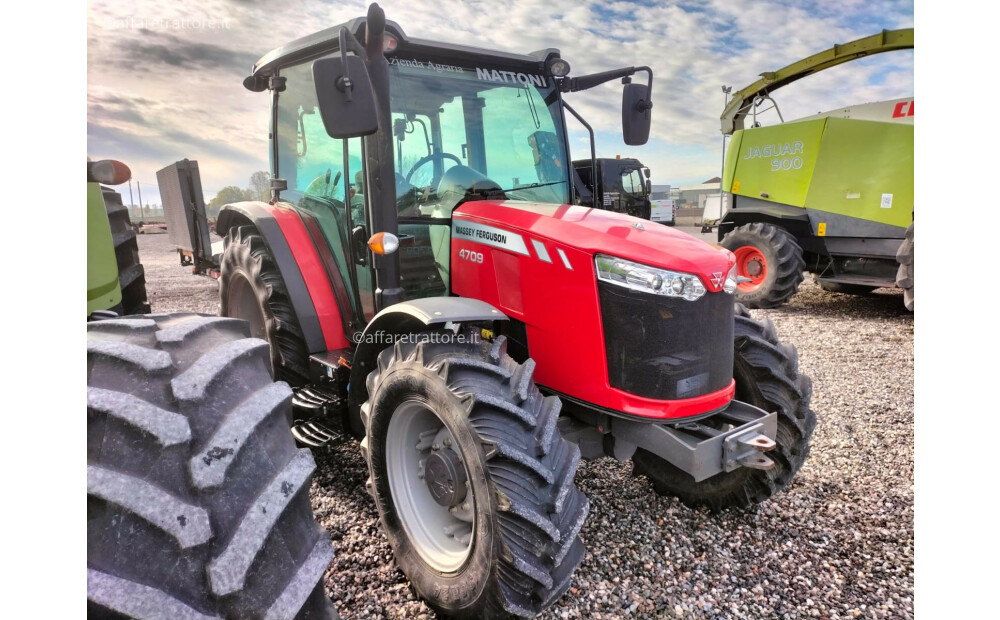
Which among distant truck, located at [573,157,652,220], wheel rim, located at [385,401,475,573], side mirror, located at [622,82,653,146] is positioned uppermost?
distant truck, located at [573,157,652,220]

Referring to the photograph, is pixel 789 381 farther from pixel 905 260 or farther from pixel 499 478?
pixel 905 260

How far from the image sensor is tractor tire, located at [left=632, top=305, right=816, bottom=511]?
261cm

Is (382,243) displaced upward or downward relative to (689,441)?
upward

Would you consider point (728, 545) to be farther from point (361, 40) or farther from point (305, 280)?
point (361, 40)

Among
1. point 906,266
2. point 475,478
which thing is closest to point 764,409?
point 475,478

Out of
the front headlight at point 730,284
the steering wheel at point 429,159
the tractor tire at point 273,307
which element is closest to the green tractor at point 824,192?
the front headlight at point 730,284

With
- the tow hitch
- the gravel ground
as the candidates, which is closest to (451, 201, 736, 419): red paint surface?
the tow hitch

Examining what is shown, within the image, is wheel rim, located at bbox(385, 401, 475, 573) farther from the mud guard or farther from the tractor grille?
the tractor grille

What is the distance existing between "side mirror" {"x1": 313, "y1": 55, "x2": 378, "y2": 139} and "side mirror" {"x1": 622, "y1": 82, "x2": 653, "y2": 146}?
148 centimetres

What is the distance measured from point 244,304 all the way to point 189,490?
264 centimetres

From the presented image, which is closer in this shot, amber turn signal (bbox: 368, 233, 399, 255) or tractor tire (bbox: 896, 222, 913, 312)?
amber turn signal (bbox: 368, 233, 399, 255)

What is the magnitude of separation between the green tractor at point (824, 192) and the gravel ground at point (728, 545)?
3.78 meters

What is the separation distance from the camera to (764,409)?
262 centimetres

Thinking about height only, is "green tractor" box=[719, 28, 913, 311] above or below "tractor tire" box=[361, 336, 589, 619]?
above
